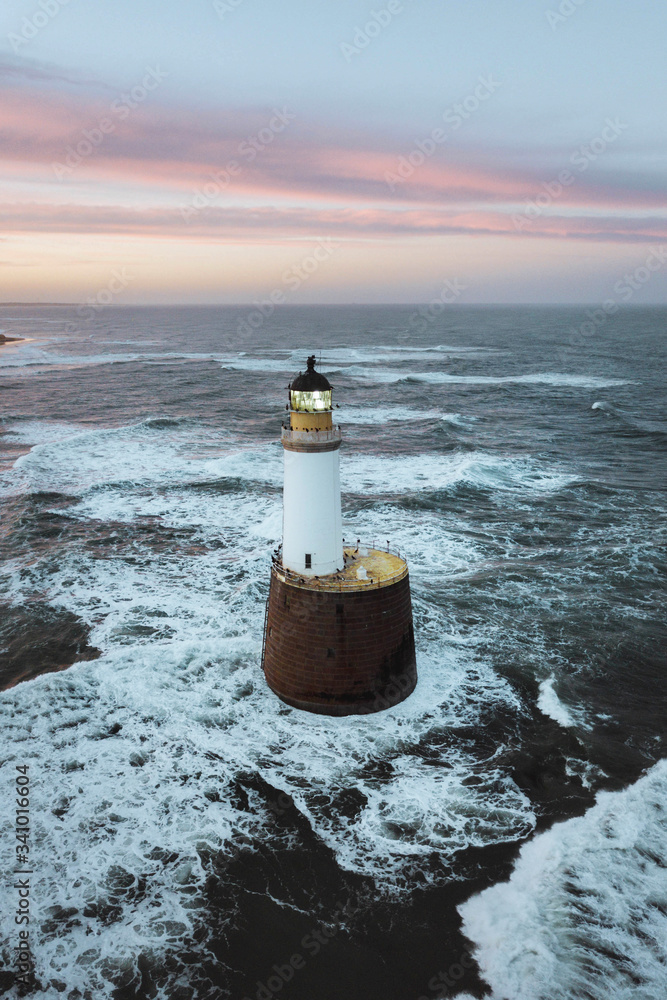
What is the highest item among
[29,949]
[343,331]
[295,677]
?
[343,331]

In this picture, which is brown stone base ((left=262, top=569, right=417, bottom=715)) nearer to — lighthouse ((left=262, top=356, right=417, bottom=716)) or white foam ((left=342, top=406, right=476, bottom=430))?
lighthouse ((left=262, top=356, right=417, bottom=716))

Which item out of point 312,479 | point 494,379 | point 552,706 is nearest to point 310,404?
point 312,479

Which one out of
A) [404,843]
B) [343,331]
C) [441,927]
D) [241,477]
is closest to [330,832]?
[404,843]

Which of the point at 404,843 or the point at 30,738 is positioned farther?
the point at 30,738

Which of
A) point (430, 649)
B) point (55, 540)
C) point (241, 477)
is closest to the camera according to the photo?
point (430, 649)

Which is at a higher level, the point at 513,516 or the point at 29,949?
the point at 513,516

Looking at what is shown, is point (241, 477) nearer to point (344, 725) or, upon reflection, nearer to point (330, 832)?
point (344, 725)
